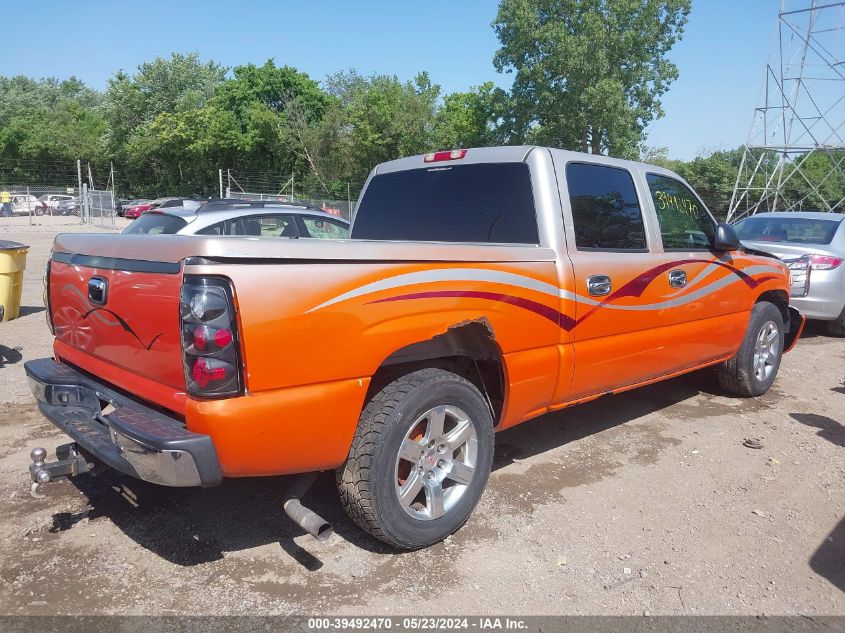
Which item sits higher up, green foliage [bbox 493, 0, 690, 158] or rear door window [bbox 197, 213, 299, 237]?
green foliage [bbox 493, 0, 690, 158]

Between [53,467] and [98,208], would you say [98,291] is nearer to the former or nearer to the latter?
[53,467]

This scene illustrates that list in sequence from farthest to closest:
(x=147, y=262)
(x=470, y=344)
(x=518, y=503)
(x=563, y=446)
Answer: (x=563, y=446) < (x=518, y=503) < (x=470, y=344) < (x=147, y=262)

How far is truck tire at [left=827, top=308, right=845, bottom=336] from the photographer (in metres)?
9.06

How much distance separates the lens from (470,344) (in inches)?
136

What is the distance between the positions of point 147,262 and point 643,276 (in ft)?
9.92

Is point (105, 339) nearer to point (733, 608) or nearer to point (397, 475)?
point (397, 475)

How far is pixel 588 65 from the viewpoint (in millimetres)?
36344

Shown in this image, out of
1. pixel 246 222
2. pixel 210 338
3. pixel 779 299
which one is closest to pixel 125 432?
pixel 210 338

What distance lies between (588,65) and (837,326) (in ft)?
101

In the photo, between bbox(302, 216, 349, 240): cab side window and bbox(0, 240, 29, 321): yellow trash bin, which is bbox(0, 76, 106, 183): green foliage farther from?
bbox(302, 216, 349, 240): cab side window

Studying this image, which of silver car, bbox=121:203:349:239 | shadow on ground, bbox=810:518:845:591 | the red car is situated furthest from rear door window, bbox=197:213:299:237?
the red car

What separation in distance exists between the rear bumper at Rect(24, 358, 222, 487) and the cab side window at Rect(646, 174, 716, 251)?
3.44m

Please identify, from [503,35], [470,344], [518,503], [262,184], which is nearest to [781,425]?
[518,503]

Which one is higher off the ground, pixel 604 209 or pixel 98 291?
pixel 604 209
